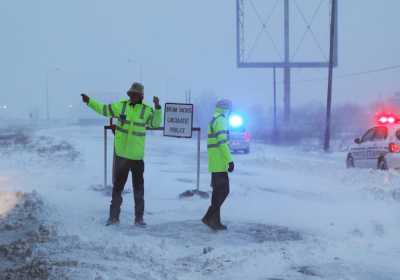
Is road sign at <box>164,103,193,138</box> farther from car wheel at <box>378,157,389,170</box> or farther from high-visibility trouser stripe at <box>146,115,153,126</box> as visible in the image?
car wheel at <box>378,157,389,170</box>

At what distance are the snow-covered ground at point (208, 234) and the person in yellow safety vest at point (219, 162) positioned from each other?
233 mm

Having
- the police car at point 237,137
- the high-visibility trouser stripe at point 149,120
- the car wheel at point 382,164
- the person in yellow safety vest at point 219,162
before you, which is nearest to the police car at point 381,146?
the car wheel at point 382,164

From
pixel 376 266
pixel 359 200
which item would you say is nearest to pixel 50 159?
pixel 359 200

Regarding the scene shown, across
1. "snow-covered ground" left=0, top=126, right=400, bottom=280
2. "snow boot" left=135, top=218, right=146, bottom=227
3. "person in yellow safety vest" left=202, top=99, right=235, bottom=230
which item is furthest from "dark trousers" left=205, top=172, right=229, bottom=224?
"snow boot" left=135, top=218, right=146, bottom=227

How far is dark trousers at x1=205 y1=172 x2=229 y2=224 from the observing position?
28.6 ft

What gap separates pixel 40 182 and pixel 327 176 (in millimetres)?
8019

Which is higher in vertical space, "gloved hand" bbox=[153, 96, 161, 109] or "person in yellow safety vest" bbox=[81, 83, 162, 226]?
"gloved hand" bbox=[153, 96, 161, 109]

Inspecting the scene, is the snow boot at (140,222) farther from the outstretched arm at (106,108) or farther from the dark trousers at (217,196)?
the outstretched arm at (106,108)

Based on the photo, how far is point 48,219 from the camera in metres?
8.98

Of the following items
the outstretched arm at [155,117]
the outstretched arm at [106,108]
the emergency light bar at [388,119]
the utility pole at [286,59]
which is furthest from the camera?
the utility pole at [286,59]

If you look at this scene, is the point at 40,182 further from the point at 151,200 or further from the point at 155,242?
the point at 155,242

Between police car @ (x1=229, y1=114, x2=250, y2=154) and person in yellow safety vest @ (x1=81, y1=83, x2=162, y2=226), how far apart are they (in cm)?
2295

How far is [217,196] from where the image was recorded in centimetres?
879

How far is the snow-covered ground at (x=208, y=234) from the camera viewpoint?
6.43 m
